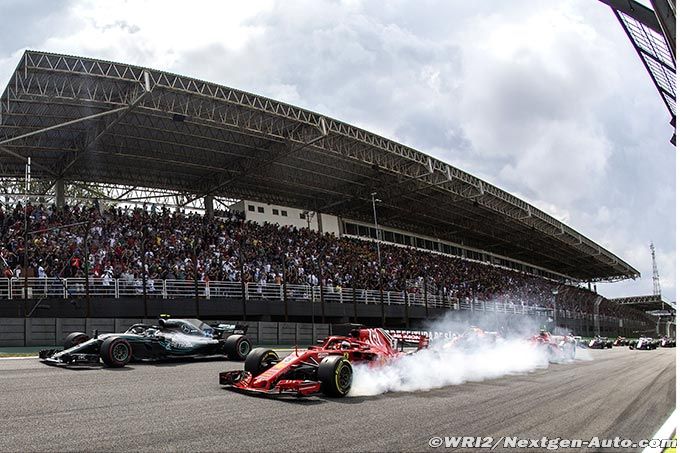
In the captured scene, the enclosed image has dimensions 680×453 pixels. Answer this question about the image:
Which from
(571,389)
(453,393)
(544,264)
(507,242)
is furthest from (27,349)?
(544,264)

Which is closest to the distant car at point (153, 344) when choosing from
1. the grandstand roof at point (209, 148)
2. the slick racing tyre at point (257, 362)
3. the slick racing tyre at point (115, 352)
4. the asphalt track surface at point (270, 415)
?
the slick racing tyre at point (115, 352)

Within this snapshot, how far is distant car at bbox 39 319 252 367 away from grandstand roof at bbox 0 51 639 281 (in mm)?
14871

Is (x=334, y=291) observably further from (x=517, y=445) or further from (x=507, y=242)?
(x=507, y=242)

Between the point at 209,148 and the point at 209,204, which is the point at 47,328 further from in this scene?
the point at 209,204

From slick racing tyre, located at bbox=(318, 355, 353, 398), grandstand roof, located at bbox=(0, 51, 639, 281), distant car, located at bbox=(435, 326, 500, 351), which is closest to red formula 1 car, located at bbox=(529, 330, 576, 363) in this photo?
distant car, located at bbox=(435, 326, 500, 351)

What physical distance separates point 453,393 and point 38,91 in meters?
24.8

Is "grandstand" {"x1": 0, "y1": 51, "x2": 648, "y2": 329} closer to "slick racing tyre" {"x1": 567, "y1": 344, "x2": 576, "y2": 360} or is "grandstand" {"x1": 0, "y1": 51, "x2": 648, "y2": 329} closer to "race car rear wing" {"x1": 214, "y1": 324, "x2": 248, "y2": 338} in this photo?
"race car rear wing" {"x1": 214, "y1": 324, "x2": 248, "y2": 338}

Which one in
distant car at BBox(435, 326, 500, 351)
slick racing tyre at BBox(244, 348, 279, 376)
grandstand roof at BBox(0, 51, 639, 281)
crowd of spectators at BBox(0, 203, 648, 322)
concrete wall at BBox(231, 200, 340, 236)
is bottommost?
distant car at BBox(435, 326, 500, 351)

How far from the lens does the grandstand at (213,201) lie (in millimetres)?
26469

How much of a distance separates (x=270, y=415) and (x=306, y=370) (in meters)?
2.54

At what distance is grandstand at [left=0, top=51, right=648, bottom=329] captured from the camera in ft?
86.8

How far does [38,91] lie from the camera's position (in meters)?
27.5

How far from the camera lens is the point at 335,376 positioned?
10344 mm

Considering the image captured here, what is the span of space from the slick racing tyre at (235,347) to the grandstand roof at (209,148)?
15265mm
